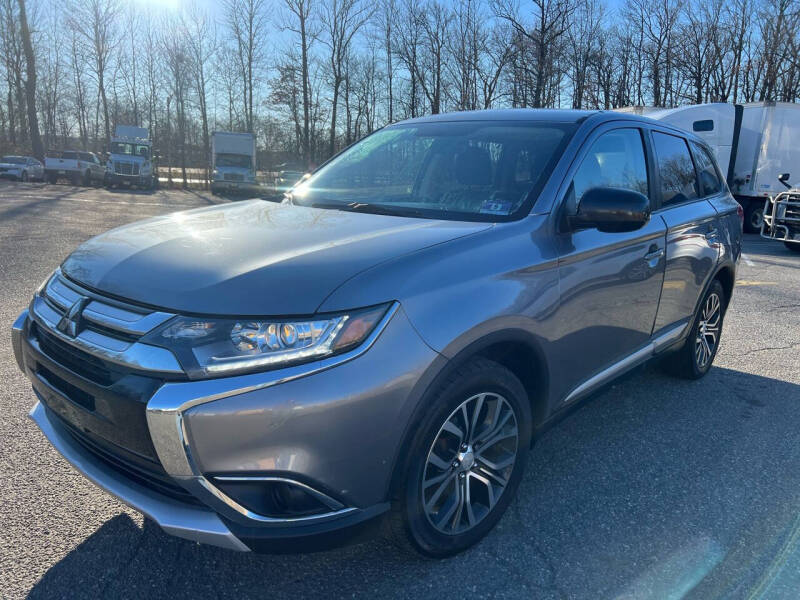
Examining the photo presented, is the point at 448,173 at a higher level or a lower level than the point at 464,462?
higher

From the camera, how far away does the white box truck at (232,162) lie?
30.5 m

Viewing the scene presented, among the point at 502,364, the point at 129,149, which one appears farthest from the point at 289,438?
the point at 129,149

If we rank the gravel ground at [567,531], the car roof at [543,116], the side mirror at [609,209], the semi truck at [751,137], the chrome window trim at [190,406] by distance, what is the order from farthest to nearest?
the semi truck at [751,137], the car roof at [543,116], the side mirror at [609,209], the gravel ground at [567,531], the chrome window trim at [190,406]

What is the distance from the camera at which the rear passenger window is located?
4340mm

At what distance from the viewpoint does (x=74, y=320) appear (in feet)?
6.98

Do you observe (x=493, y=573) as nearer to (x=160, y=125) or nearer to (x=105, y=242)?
(x=105, y=242)

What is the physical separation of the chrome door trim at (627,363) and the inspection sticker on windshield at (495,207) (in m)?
0.93

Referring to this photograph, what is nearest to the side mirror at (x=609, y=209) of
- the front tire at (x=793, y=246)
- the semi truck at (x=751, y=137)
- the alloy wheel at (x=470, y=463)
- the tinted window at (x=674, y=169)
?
the alloy wheel at (x=470, y=463)

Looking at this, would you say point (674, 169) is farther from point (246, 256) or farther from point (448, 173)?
point (246, 256)

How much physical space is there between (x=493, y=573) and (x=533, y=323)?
1002 millimetres

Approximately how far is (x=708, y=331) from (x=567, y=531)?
263 centimetres

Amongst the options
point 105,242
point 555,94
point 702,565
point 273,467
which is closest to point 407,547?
point 273,467

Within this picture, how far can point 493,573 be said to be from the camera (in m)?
2.38

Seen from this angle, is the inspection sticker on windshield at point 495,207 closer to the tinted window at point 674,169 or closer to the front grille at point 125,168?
the tinted window at point 674,169
